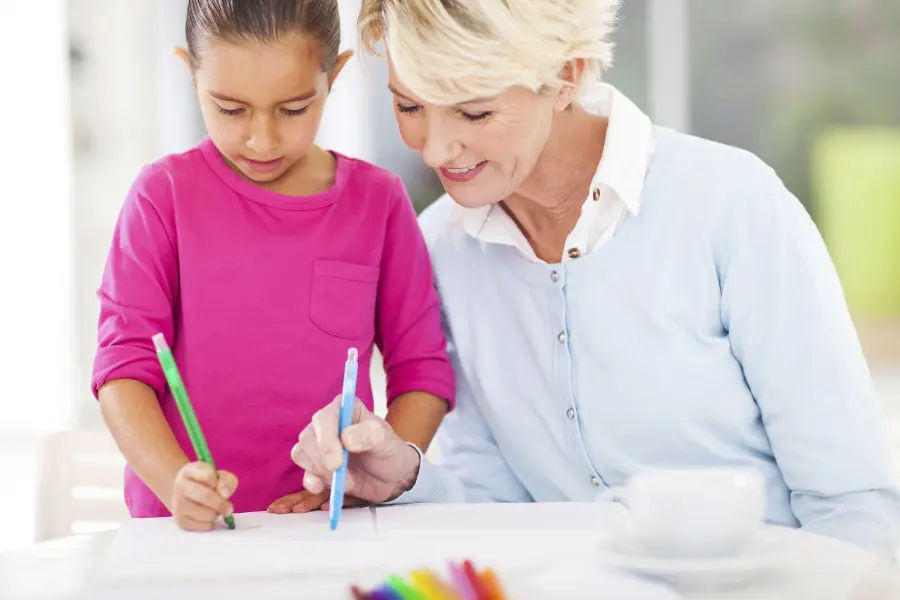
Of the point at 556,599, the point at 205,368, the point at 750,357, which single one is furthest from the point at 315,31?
the point at 556,599

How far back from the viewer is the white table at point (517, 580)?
3.02ft

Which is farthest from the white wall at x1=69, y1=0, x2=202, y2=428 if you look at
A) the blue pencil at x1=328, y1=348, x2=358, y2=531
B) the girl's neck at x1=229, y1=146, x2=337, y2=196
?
the blue pencil at x1=328, y1=348, x2=358, y2=531

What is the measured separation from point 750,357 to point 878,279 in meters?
5.35

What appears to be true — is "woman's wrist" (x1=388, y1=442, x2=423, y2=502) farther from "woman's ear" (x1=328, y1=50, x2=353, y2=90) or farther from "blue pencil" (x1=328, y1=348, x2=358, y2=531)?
"woman's ear" (x1=328, y1=50, x2=353, y2=90)

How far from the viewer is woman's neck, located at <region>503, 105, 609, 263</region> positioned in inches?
62.4

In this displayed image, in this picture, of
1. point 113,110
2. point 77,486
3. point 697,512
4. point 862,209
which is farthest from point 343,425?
point 862,209

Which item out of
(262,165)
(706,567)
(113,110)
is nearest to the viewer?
(706,567)

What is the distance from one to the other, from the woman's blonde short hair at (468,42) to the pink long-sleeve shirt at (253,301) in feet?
0.76

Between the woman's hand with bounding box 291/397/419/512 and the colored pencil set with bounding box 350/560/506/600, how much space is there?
0.26 meters

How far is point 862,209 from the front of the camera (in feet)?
20.9

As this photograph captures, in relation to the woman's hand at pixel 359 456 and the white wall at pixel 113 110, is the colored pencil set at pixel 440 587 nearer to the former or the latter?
the woman's hand at pixel 359 456

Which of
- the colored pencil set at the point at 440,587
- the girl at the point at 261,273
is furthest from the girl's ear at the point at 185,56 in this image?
the colored pencil set at the point at 440,587

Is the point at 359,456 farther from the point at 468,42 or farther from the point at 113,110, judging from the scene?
the point at 113,110

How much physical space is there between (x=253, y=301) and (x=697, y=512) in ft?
2.27
